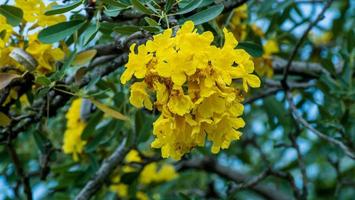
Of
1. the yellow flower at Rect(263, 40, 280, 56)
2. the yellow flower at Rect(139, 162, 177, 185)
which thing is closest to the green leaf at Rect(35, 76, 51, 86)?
the yellow flower at Rect(263, 40, 280, 56)

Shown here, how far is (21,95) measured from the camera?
151 centimetres

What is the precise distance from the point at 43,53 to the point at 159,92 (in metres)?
0.49

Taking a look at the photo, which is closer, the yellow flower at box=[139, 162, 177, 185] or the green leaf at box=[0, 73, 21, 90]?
the green leaf at box=[0, 73, 21, 90]

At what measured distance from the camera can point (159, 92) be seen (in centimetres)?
108

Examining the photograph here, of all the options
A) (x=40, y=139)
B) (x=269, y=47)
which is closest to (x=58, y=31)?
(x=40, y=139)

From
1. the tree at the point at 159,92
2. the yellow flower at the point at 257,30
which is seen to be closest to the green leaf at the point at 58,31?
the tree at the point at 159,92

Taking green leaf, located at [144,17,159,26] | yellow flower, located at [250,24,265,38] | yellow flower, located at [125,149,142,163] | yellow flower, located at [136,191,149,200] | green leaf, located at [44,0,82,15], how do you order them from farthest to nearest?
yellow flower, located at [136,191,149,200], yellow flower, located at [125,149,142,163], yellow flower, located at [250,24,265,38], green leaf, located at [44,0,82,15], green leaf, located at [144,17,159,26]

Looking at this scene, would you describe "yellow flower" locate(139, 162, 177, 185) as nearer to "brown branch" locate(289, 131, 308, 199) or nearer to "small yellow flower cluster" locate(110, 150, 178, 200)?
"small yellow flower cluster" locate(110, 150, 178, 200)

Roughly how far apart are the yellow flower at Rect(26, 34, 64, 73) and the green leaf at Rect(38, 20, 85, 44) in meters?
0.11

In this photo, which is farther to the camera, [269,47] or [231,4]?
[269,47]

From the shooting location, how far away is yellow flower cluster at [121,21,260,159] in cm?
104

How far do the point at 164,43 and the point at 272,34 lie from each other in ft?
3.94

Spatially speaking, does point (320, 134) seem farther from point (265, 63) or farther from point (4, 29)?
point (4, 29)

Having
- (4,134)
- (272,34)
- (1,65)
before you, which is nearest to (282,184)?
(272,34)
